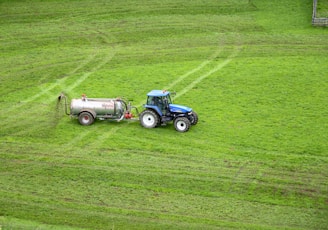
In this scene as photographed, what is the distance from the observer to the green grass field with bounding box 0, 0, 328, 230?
91.8ft

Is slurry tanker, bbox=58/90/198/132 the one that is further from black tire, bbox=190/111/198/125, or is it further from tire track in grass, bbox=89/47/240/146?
tire track in grass, bbox=89/47/240/146

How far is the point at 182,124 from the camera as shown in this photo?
35.4 metres

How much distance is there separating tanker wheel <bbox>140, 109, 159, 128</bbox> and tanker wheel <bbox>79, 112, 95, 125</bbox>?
2.78m

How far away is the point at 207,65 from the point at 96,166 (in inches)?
657

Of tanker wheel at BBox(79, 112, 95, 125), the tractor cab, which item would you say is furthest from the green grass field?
the tractor cab

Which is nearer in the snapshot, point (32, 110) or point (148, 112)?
point (148, 112)

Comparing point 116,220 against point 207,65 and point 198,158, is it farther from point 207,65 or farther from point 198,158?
point 207,65

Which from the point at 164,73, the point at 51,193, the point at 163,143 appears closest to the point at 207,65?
the point at 164,73

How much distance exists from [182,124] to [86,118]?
532 centimetres

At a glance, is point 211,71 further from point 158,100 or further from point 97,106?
point 97,106

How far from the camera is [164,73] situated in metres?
44.3

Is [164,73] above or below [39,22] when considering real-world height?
below

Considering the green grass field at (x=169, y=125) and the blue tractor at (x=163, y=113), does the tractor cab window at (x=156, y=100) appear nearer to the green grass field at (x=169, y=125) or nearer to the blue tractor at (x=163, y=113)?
the blue tractor at (x=163, y=113)

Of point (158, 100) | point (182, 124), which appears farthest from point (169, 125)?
point (158, 100)
